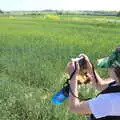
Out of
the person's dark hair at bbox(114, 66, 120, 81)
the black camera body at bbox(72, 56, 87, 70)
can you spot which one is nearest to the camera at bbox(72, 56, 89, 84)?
the black camera body at bbox(72, 56, 87, 70)

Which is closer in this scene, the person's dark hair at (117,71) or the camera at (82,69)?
the person's dark hair at (117,71)

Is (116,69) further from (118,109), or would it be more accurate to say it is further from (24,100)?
(24,100)

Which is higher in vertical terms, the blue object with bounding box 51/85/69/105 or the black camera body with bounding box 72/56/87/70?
the black camera body with bounding box 72/56/87/70

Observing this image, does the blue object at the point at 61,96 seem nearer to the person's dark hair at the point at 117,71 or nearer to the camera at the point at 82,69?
the camera at the point at 82,69

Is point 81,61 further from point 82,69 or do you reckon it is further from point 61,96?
point 61,96

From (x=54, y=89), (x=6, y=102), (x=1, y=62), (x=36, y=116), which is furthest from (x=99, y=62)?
(x=1, y=62)

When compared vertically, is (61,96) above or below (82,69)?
below

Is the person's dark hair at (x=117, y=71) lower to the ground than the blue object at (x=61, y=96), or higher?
higher

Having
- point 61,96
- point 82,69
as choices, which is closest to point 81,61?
point 82,69

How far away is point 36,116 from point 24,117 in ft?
0.59

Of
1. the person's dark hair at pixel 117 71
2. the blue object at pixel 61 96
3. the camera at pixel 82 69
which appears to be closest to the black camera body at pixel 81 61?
the camera at pixel 82 69

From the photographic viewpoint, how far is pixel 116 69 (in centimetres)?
247

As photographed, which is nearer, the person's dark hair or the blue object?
the person's dark hair

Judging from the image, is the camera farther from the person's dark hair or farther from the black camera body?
the person's dark hair
